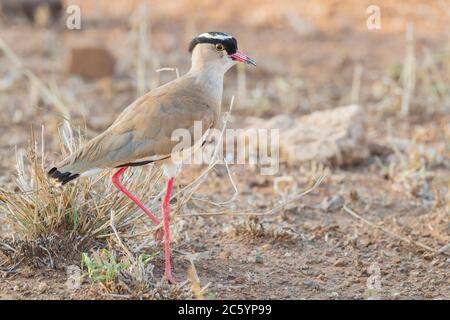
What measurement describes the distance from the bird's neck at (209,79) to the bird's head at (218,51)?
4cm

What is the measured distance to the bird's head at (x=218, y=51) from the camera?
4793 millimetres

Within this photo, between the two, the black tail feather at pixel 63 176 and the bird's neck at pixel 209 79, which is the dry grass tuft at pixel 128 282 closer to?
the black tail feather at pixel 63 176

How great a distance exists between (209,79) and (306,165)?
1775mm

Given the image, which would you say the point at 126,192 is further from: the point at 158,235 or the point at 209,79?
the point at 209,79

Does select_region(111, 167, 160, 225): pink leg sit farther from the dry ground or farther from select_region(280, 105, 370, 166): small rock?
select_region(280, 105, 370, 166): small rock

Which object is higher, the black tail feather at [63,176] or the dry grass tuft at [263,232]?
the black tail feather at [63,176]

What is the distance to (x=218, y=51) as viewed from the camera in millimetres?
4828

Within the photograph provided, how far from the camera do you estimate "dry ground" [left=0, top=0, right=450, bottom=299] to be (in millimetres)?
4484

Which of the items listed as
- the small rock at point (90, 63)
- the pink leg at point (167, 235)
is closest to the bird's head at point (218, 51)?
the pink leg at point (167, 235)

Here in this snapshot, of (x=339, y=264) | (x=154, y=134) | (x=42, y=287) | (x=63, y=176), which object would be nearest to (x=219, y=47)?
(x=154, y=134)

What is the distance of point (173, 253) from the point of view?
4.63 metres

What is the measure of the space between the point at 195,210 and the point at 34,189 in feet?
4.29

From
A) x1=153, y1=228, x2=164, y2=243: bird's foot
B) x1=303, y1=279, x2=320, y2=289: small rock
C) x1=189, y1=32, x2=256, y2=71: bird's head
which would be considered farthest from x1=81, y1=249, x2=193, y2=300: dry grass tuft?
x1=189, y1=32, x2=256, y2=71: bird's head
